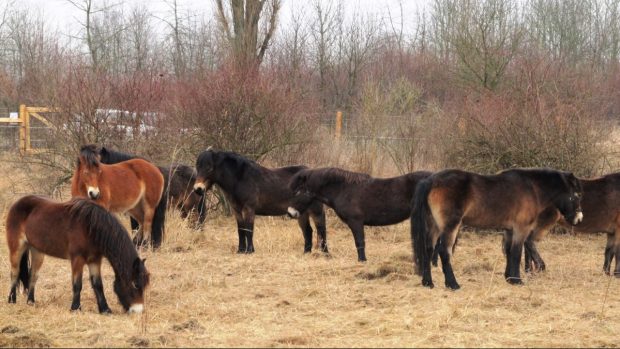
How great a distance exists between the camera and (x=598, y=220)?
9555mm

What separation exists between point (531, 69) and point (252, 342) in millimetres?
9417

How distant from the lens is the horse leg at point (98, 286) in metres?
6.93

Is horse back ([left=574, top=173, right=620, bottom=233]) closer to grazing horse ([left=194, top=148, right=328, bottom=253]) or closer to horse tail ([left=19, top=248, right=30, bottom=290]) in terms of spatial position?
grazing horse ([left=194, top=148, right=328, bottom=253])

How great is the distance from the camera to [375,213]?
32.6 ft

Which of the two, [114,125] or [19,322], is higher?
[114,125]

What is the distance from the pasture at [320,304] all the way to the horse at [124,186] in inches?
20.9

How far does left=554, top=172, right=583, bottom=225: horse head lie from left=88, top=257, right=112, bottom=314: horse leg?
5.35 m

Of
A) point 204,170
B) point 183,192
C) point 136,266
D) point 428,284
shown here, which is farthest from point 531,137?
point 136,266

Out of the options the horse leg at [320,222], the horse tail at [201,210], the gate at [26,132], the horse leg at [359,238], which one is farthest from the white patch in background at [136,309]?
the gate at [26,132]

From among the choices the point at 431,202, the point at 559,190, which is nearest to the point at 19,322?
the point at 431,202

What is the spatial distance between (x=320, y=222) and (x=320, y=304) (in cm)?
332

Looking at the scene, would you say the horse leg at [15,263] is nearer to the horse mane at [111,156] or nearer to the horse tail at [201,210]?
the horse mane at [111,156]

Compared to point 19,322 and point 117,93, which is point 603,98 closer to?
point 117,93

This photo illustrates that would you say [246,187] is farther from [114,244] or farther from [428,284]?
[114,244]
